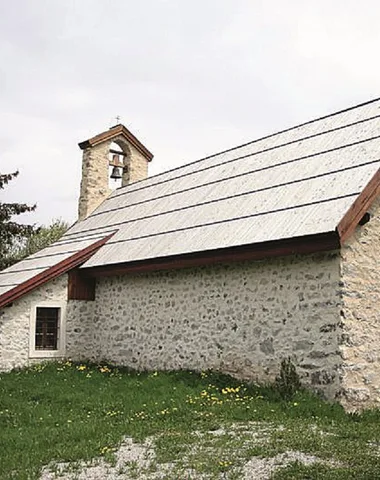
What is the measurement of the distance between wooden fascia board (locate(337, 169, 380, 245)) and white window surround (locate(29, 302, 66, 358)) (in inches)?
312

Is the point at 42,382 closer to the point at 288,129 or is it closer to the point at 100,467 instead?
the point at 100,467

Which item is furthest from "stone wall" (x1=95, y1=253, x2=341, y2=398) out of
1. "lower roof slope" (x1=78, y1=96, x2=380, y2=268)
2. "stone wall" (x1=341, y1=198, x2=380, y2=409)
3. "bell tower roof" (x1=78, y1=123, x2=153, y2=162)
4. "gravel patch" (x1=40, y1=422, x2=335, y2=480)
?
"bell tower roof" (x1=78, y1=123, x2=153, y2=162)

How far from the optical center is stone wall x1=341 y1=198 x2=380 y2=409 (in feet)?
33.9

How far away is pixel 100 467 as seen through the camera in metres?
7.29

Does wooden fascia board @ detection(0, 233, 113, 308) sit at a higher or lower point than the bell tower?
lower

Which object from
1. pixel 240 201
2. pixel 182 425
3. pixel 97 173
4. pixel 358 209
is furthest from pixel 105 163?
pixel 182 425

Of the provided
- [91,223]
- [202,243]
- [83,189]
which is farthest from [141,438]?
[83,189]

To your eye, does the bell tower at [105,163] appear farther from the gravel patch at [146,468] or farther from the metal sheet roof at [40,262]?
the gravel patch at [146,468]

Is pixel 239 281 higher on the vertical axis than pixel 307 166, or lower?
lower

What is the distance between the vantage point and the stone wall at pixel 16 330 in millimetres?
15289

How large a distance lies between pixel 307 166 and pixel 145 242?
4062 millimetres

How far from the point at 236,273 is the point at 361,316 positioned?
8.59 ft

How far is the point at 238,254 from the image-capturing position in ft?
39.2

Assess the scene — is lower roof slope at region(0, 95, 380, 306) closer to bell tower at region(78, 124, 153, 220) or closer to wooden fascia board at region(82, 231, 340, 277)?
wooden fascia board at region(82, 231, 340, 277)
